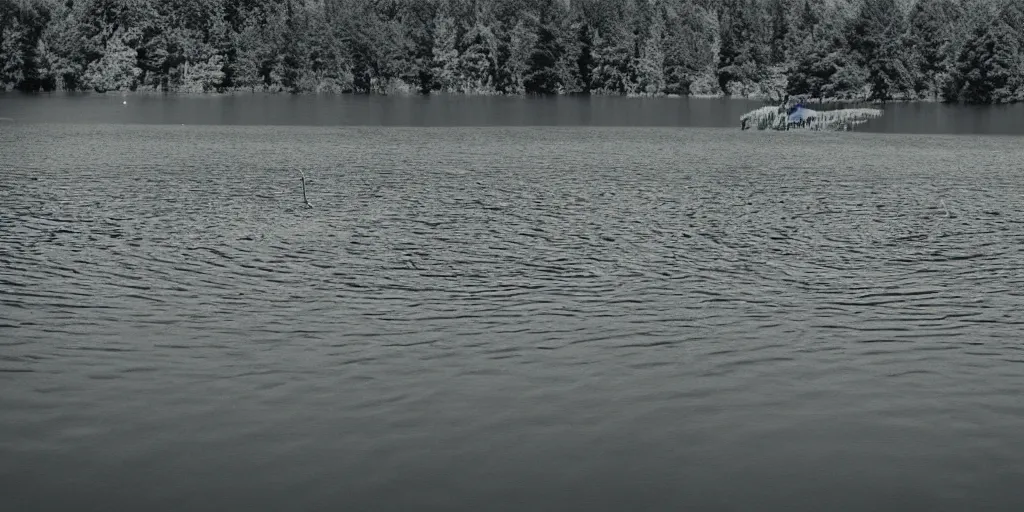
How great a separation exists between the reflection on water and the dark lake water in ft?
270

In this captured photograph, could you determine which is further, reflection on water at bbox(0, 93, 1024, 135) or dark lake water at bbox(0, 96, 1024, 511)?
reflection on water at bbox(0, 93, 1024, 135)

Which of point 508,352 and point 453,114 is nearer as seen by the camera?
point 508,352

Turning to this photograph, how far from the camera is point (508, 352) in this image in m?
24.6

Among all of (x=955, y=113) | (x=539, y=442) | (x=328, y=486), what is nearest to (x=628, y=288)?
(x=539, y=442)

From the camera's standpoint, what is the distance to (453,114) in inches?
6319

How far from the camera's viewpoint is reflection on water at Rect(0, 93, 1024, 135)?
135 m

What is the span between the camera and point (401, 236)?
41.4m

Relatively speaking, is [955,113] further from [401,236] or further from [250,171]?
[401,236]

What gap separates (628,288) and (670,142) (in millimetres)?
73451

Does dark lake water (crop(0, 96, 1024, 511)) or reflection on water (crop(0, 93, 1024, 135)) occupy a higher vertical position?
reflection on water (crop(0, 93, 1024, 135))

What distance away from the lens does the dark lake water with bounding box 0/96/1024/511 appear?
1738 cm

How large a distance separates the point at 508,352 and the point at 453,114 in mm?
137717

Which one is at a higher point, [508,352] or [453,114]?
[453,114]

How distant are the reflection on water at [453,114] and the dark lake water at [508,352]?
3246 inches
